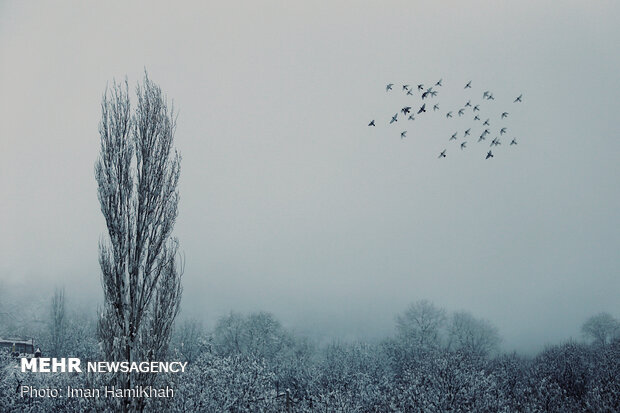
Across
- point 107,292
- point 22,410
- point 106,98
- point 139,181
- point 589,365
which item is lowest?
point 589,365

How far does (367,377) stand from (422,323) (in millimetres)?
26814

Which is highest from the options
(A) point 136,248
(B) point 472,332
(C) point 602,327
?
(A) point 136,248

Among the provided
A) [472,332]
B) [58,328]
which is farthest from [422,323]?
[58,328]

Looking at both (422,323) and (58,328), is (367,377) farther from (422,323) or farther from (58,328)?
(58,328)

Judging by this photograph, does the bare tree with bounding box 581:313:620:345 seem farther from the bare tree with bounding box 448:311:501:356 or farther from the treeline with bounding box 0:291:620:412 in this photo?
the bare tree with bounding box 448:311:501:356

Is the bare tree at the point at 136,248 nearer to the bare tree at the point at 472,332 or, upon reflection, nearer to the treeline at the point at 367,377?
the treeline at the point at 367,377

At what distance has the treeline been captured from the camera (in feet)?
72.3

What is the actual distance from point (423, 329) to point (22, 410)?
150ft

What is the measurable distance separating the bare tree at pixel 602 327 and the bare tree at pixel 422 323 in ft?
82.2

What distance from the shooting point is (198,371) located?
23344 millimetres

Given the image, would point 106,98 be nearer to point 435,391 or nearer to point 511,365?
point 435,391

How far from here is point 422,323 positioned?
5759 cm

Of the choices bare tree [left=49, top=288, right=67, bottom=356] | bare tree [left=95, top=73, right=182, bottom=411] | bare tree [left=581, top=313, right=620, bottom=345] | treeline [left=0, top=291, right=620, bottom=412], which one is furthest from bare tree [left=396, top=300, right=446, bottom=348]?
bare tree [left=95, top=73, right=182, bottom=411]

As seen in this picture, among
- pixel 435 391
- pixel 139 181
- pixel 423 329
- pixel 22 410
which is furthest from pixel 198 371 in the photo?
pixel 423 329
